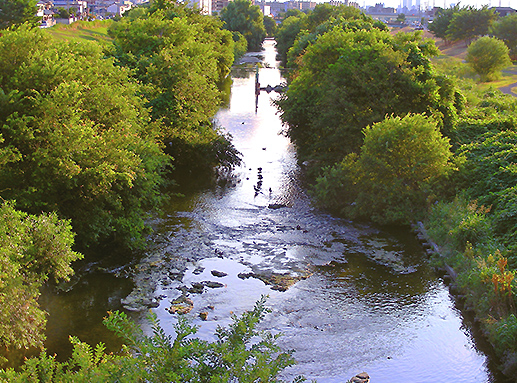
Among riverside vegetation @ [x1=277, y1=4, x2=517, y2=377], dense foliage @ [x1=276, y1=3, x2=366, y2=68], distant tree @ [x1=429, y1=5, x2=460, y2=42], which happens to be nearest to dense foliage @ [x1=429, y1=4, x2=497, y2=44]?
distant tree @ [x1=429, y1=5, x2=460, y2=42]

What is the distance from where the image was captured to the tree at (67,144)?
1923cm

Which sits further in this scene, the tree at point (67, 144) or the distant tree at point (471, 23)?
the distant tree at point (471, 23)

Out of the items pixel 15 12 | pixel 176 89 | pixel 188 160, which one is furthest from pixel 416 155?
pixel 15 12

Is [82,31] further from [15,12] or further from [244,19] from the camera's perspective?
[244,19]

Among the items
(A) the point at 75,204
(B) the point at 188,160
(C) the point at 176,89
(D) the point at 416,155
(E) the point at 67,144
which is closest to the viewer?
(E) the point at 67,144

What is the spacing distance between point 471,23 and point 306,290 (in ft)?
346

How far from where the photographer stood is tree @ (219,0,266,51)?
12100 cm

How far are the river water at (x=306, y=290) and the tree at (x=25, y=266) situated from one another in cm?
186

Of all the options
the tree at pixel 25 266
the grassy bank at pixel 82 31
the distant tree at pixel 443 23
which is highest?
the distant tree at pixel 443 23

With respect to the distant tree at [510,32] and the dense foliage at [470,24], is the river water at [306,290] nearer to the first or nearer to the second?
the distant tree at [510,32]

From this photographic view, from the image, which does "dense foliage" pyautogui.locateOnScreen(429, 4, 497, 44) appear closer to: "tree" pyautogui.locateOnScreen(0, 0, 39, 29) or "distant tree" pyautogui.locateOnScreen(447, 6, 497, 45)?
"distant tree" pyautogui.locateOnScreen(447, 6, 497, 45)

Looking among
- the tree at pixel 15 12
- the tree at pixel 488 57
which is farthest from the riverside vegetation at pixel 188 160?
the tree at pixel 15 12

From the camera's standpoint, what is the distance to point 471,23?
112 metres

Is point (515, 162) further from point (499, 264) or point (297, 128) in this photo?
point (297, 128)
